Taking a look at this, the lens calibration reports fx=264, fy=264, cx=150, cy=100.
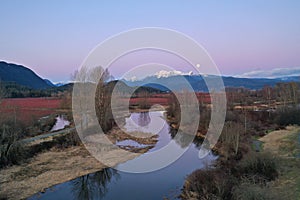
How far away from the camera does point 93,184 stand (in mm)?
10055

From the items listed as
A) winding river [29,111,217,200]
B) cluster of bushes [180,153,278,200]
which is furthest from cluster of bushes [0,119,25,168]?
cluster of bushes [180,153,278,200]

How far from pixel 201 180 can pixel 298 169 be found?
385 cm

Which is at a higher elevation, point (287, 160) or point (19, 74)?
point (19, 74)

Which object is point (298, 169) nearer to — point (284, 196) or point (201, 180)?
point (284, 196)

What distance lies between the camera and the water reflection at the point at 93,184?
9.09 meters

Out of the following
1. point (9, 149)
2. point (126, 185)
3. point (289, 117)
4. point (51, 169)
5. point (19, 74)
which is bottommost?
point (126, 185)

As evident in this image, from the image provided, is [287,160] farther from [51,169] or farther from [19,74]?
[19,74]

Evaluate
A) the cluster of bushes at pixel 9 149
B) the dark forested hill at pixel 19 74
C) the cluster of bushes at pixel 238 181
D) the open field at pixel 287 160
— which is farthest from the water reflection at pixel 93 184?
the dark forested hill at pixel 19 74

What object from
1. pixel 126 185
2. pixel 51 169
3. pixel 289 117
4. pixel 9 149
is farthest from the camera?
pixel 289 117

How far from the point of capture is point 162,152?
1479cm

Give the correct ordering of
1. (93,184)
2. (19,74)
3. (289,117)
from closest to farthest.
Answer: (93,184) < (289,117) < (19,74)

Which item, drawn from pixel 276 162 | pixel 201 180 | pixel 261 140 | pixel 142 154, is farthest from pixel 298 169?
pixel 142 154

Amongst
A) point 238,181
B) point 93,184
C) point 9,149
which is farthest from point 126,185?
point 9,149

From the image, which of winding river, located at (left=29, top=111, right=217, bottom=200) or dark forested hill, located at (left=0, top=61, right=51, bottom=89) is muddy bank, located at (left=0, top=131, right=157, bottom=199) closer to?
winding river, located at (left=29, top=111, right=217, bottom=200)
